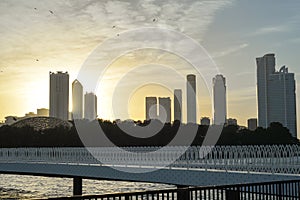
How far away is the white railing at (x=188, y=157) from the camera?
128 feet

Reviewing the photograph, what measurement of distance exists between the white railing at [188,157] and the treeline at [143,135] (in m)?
37.5

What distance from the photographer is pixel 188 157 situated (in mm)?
45500

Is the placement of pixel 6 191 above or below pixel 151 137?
below

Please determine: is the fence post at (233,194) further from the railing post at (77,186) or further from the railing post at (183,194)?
the railing post at (77,186)

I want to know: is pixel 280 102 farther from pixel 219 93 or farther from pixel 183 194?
pixel 183 194

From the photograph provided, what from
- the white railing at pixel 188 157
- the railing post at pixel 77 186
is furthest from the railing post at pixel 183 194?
the railing post at pixel 77 186

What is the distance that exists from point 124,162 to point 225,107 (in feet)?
130

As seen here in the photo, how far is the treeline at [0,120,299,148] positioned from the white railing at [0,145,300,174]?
123 feet

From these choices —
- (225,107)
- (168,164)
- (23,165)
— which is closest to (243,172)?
(168,164)

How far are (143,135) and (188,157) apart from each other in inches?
2806

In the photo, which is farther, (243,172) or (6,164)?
(6,164)

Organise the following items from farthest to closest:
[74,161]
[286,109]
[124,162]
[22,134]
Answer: [286,109] < [22,134] < [74,161] < [124,162]

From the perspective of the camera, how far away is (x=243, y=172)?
39.1m

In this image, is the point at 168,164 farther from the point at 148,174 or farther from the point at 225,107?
the point at 225,107
